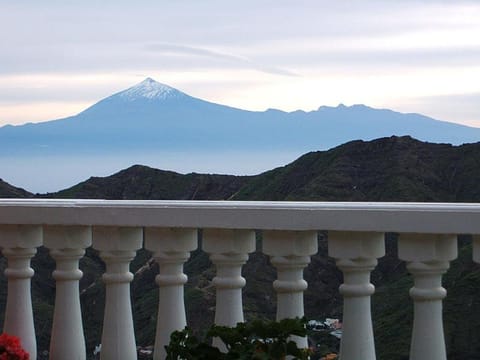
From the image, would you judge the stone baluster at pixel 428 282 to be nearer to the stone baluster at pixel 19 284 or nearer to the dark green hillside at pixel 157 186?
the stone baluster at pixel 19 284

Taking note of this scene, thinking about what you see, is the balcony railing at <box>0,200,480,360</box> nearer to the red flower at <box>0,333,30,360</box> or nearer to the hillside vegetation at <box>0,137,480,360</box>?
the red flower at <box>0,333,30,360</box>

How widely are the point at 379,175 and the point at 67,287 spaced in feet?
44.9

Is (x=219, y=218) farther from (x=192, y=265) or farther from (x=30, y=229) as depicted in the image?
(x=192, y=265)

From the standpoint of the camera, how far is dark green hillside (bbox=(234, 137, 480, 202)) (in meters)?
15.9

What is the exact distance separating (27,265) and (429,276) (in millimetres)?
1700

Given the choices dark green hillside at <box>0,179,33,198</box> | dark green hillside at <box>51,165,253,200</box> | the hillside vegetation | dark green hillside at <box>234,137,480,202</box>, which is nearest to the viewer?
the hillside vegetation

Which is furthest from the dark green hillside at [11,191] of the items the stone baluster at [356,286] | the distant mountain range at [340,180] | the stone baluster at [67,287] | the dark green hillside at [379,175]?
the stone baluster at [356,286]

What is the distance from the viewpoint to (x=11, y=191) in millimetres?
16031

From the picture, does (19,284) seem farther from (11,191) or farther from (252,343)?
(11,191)

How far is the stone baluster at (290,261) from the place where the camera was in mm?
3539

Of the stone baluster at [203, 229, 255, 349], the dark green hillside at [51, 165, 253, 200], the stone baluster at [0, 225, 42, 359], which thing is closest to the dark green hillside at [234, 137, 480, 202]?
the dark green hillside at [51, 165, 253, 200]

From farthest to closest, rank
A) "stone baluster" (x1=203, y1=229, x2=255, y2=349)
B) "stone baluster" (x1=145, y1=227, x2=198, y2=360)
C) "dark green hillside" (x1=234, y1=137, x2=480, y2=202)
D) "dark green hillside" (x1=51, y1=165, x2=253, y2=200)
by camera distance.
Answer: "dark green hillside" (x1=51, y1=165, x2=253, y2=200)
"dark green hillside" (x1=234, y1=137, x2=480, y2=202)
"stone baluster" (x1=145, y1=227, x2=198, y2=360)
"stone baluster" (x1=203, y1=229, x2=255, y2=349)

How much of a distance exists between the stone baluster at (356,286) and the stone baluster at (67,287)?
1.09 metres

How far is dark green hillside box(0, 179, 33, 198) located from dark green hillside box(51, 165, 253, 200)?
63 cm
